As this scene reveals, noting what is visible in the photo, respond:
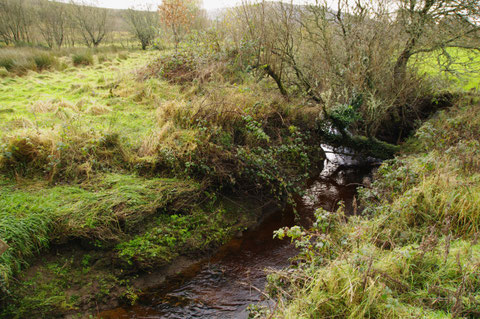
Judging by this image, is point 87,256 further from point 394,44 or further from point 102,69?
point 102,69

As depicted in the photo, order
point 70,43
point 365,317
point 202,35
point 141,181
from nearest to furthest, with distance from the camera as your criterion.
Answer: point 365,317, point 141,181, point 202,35, point 70,43

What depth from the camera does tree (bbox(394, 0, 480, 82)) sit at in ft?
26.2

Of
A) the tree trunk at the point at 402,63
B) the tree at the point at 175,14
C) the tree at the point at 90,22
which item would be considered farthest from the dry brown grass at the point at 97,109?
the tree at the point at 90,22

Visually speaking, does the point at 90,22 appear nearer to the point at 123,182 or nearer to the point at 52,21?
the point at 52,21

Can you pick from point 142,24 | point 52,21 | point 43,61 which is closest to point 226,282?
point 43,61

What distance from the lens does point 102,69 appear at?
1377 cm

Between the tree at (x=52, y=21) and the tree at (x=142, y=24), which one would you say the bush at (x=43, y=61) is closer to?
the tree at (x=52, y=21)

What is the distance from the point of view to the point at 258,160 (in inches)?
238

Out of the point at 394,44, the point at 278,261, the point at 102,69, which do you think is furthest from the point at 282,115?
the point at 102,69

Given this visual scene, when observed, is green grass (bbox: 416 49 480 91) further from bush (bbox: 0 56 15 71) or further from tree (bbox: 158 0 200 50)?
bush (bbox: 0 56 15 71)

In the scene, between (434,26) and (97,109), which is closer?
(97,109)

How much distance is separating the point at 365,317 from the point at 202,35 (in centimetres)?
1084

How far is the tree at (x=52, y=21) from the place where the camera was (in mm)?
17922

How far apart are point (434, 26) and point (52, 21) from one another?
21.8 metres
